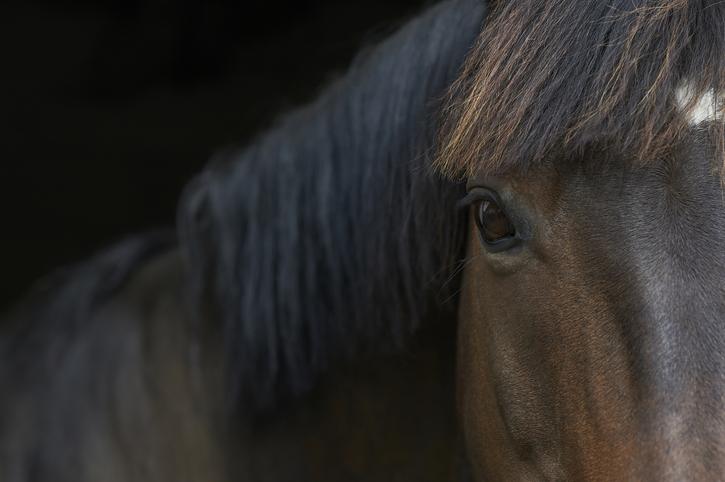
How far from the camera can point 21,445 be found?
2.05 m

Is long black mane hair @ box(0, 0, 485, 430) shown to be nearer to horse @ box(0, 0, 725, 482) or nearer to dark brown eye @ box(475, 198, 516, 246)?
horse @ box(0, 0, 725, 482)

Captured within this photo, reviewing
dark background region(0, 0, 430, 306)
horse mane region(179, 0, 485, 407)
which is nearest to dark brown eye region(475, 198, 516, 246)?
horse mane region(179, 0, 485, 407)

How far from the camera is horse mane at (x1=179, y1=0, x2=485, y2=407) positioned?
52.9 inches

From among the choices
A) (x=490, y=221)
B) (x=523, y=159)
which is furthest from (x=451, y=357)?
(x=523, y=159)

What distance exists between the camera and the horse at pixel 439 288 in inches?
38.4

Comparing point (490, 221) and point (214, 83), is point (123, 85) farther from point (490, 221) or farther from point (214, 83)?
point (490, 221)

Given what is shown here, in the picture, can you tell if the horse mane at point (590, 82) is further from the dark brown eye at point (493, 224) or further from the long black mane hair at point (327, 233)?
the long black mane hair at point (327, 233)

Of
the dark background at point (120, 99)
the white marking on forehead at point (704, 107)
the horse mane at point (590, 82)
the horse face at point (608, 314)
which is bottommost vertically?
the horse face at point (608, 314)

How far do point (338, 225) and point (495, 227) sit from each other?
434 millimetres

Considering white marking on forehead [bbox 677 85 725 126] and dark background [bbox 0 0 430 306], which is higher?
dark background [bbox 0 0 430 306]

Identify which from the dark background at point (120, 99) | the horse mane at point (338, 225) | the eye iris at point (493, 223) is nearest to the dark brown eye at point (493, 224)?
the eye iris at point (493, 223)

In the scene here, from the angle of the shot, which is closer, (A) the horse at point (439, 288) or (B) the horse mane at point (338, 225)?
(A) the horse at point (439, 288)

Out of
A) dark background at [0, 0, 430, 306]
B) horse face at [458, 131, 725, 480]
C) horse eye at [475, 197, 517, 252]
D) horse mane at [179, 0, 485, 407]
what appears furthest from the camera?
dark background at [0, 0, 430, 306]

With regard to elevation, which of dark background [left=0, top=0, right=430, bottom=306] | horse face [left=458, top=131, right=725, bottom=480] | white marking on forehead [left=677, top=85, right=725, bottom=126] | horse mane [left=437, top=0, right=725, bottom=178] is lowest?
horse face [left=458, top=131, right=725, bottom=480]
